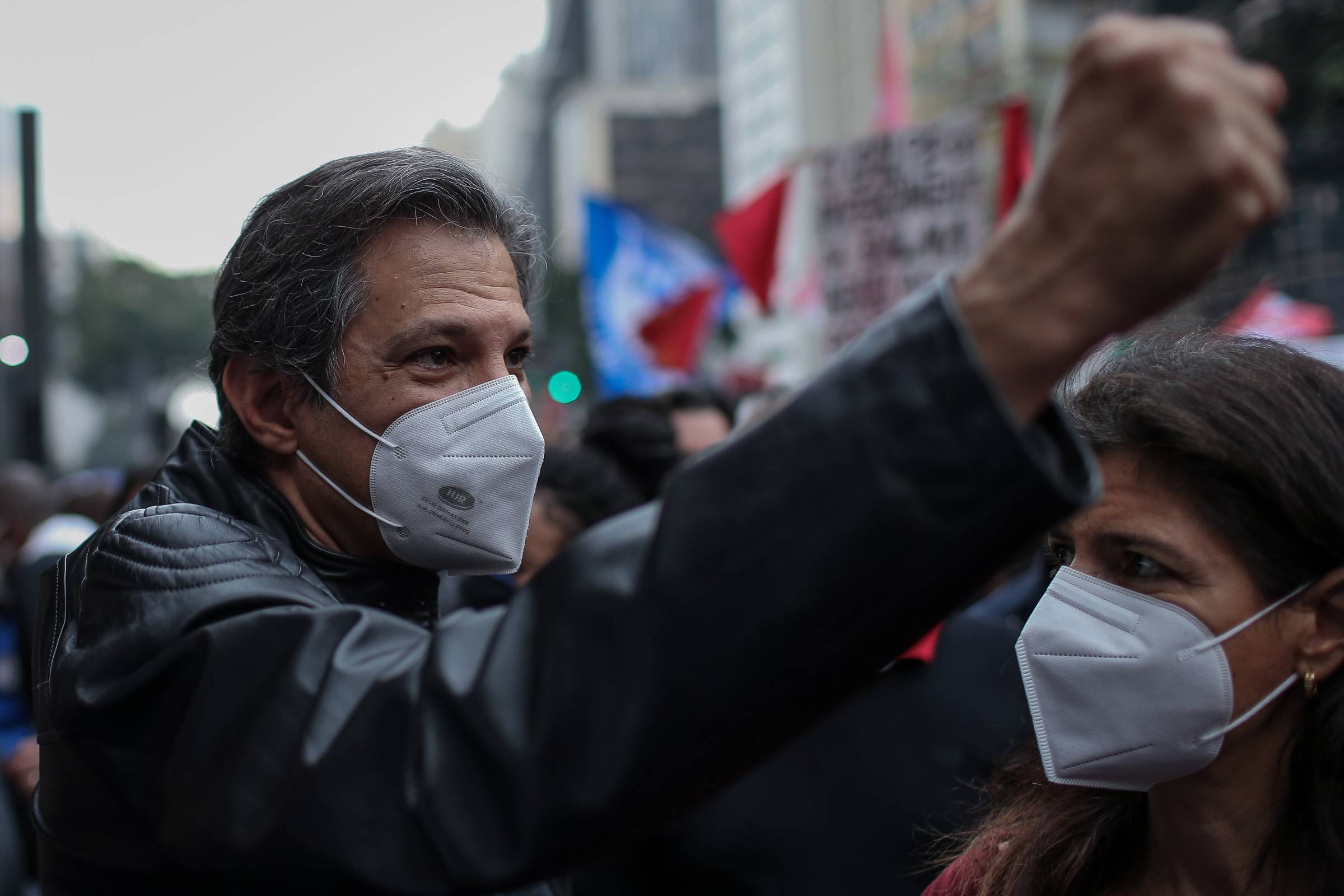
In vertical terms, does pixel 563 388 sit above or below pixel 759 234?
below

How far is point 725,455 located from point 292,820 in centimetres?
47

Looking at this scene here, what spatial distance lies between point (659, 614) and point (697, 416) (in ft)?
14.2

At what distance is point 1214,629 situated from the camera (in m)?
1.92

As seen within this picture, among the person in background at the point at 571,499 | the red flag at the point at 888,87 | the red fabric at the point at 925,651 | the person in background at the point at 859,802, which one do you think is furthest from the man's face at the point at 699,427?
the red flag at the point at 888,87

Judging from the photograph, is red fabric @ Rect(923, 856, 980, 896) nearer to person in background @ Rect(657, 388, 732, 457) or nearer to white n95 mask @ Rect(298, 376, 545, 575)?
white n95 mask @ Rect(298, 376, 545, 575)

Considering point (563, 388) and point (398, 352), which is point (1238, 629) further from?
point (563, 388)

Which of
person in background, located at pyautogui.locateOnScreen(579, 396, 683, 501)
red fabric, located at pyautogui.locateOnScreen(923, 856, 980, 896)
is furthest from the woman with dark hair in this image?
person in background, located at pyautogui.locateOnScreen(579, 396, 683, 501)

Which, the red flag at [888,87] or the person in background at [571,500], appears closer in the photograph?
the person in background at [571,500]

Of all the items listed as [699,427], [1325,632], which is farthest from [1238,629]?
[699,427]

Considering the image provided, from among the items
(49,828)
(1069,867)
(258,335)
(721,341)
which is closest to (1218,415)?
(1069,867)

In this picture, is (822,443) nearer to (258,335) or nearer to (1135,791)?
(258,335)

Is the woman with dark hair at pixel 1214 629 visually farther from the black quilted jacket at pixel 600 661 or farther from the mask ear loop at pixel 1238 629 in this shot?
the black quilted jacket at pixel 600 661

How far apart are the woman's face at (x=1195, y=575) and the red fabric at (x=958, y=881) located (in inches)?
20.3

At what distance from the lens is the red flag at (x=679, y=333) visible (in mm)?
9844
